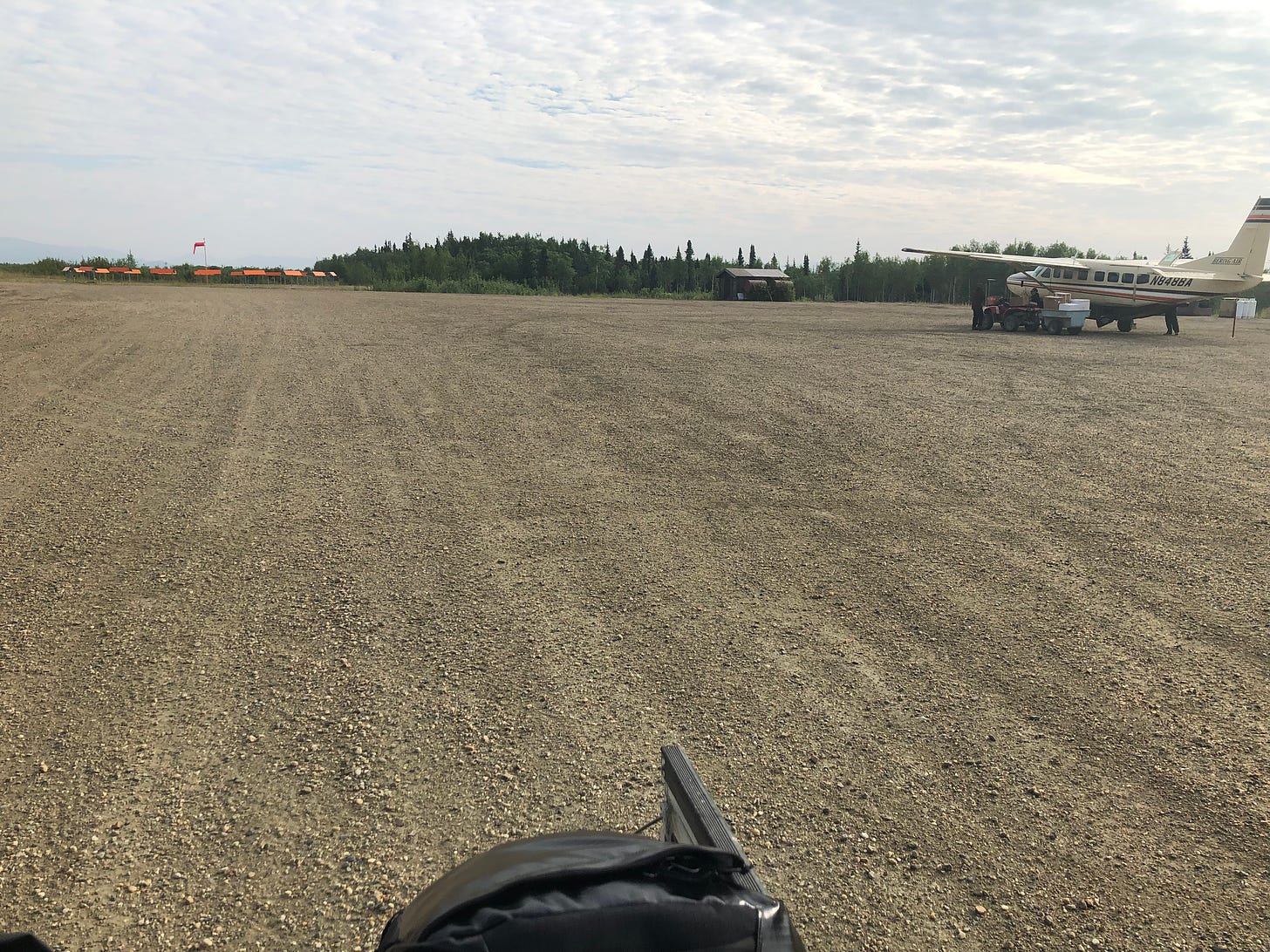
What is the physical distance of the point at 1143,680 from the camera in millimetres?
3969

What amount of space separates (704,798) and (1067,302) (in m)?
25.5

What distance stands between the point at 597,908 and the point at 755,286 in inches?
2167

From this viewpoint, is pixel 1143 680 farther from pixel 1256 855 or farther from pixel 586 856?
pixel 586 856

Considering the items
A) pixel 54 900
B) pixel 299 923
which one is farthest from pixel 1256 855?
pixel 54 900

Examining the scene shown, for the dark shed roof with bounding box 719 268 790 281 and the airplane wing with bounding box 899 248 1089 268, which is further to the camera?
the dark shed roof with bounding box 719 268 790 281

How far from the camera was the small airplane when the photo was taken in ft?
79.8

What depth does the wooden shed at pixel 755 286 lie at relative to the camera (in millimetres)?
54281

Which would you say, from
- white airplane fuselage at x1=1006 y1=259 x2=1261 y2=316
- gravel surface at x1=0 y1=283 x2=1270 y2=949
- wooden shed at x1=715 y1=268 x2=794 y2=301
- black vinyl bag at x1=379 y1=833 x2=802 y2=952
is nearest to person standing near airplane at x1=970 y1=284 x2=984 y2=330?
white airplane fuselage at x1=1006 y1=259 x2=1261 y2=316

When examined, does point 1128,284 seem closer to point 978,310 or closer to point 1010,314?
point 1010,314

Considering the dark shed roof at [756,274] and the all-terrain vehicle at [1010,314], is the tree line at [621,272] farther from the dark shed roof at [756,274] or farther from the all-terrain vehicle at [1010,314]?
the all-terrain vehicle at [1010,314]

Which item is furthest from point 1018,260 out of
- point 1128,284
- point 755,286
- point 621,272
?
point 621,272

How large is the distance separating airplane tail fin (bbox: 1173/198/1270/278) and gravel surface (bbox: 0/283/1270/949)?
65.7 ft

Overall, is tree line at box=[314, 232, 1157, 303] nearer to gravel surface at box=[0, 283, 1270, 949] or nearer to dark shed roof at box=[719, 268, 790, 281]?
dark shed roof at box=[719, 268, 790, 281]

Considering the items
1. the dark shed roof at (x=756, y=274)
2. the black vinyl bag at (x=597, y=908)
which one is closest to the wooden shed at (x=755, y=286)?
the dark shed roof at (x=756, y=274)
